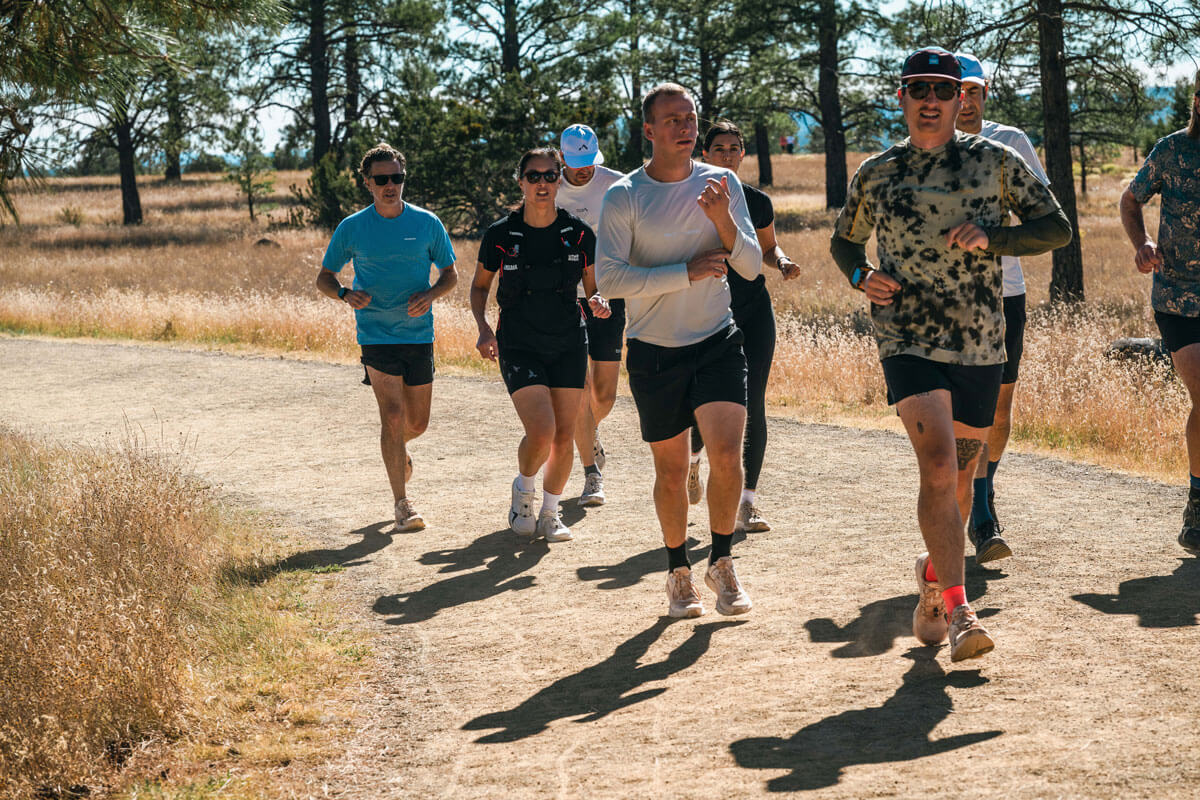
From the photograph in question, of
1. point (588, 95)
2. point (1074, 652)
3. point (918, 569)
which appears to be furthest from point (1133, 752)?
point (588, 95)

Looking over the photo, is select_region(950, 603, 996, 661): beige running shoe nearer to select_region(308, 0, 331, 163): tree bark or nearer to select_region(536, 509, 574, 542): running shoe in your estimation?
select_region(536, 509, 574, 542): running shoe

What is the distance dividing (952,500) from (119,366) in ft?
42.2

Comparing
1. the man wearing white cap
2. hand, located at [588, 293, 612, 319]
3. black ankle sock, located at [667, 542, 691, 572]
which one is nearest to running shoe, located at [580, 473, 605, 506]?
the man wearing white cap

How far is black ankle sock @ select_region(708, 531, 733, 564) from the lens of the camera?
5.35 meters

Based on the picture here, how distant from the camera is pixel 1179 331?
6.23m

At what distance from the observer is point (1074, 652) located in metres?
4.68

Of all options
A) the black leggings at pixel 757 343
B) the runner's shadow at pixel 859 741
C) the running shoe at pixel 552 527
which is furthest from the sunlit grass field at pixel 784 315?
the runner's shadow at pixel 859 741

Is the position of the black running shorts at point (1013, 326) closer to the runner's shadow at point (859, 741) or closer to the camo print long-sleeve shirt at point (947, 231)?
the camo print long-sleeve shirt at point (947, 231)

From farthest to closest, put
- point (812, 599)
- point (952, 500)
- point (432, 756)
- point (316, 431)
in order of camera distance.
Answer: point (316, 431)
point (812, 599)
point (952, 500)
point (432, 756)

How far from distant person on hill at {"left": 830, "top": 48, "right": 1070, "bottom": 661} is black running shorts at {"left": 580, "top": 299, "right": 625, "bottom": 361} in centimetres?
305

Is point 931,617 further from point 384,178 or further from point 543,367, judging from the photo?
point 384,178

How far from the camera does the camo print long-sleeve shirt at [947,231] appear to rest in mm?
4652

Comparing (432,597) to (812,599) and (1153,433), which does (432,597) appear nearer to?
(812,599)

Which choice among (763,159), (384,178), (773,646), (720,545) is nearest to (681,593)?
(720,545)
